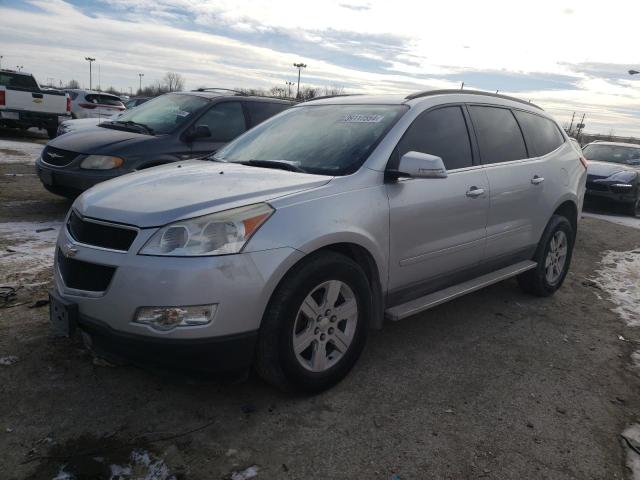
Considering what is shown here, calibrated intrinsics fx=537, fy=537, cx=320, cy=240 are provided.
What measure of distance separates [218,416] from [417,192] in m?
1.85

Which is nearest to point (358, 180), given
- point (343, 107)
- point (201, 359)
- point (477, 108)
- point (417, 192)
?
point (417, 192)

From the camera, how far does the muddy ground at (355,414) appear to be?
2514mm

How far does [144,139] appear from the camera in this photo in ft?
21.0

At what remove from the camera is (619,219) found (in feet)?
35.9

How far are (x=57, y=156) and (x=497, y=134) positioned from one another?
5.01 metres

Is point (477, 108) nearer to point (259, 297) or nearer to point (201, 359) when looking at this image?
point (259, 297)

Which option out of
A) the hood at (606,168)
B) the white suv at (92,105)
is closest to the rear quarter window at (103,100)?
the white suv at (92,105)

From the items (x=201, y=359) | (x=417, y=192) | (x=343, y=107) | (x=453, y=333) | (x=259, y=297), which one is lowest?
(x=453, y=333)

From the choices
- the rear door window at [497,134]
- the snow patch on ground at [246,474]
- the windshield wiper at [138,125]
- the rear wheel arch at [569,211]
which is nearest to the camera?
the snow patch on ground at [246,474]

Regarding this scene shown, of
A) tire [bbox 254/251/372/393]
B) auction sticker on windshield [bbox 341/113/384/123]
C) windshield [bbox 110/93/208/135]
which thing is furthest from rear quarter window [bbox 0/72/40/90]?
tire [bbox 254/251/372/393]

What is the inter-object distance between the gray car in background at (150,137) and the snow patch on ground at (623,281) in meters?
4.74

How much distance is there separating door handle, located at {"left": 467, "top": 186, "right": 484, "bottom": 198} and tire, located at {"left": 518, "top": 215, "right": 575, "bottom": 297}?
4.22ft

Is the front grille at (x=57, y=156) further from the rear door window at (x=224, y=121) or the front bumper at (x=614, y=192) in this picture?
the front bumper at (x=614, y=192)

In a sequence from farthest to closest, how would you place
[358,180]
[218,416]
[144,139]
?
1. [144,139]
2. [358,180]
3. [218,416]
